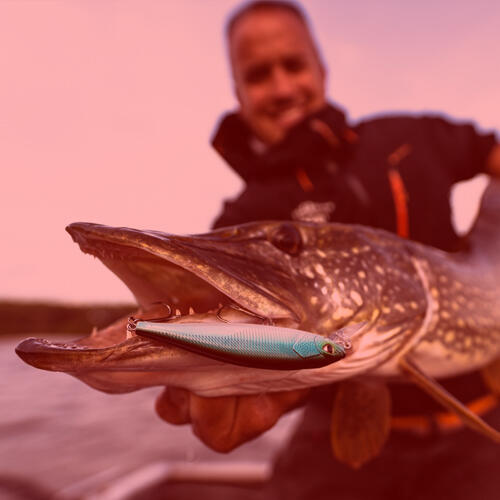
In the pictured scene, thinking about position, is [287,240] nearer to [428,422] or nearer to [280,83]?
[428,422]

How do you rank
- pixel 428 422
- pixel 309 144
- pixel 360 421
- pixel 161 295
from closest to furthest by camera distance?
pixel 161 295 → pixel 360 421 → pixel 428 422 → pixel 309 144

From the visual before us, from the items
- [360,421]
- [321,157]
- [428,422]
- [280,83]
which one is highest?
[280,83]

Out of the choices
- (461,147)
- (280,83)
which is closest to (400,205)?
(461,147)

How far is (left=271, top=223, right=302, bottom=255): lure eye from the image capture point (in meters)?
1.10

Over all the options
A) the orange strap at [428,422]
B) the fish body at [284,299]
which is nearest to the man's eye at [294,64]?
the fish body at [284,299]

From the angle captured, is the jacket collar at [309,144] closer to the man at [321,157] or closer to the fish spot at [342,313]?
the man at [321,157]

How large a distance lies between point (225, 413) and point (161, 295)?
46cm

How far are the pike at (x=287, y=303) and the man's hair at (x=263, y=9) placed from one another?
2459mm

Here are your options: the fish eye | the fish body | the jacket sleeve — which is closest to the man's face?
the jacket sleeve

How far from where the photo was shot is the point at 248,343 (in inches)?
27.2

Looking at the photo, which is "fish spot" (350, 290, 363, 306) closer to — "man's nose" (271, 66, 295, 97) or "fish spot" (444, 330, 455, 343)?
"fish spot" (444, 330, 455, 343)

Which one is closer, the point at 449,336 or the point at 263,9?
the point at 449,336

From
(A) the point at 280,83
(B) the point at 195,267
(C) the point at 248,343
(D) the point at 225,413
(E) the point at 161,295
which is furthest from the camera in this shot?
(A) the point at 280,83

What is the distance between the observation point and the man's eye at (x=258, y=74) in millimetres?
2834
